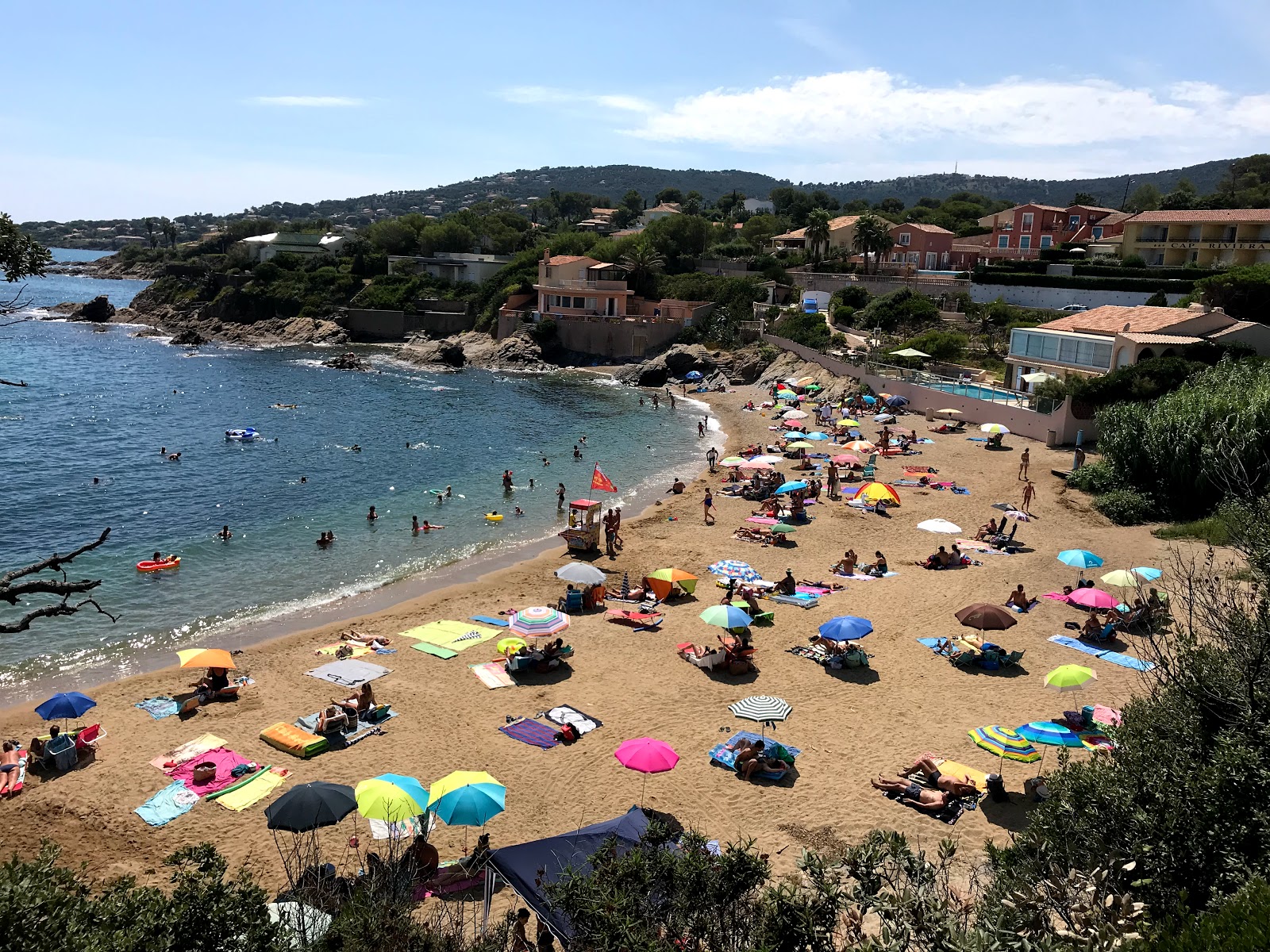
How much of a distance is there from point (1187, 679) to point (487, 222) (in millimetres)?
111969

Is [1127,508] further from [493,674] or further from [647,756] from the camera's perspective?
[647,756]

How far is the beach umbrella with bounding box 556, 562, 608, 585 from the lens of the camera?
65.2 ft

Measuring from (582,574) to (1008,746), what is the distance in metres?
10.0

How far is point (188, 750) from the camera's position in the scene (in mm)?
13773

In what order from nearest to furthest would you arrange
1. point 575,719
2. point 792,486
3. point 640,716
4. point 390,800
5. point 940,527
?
point 390,800 → point 575,719 → point 640,716 → point 940,527 → point 792,486

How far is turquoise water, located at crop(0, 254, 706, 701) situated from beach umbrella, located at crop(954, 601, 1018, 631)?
1364 cm

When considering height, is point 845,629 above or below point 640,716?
above

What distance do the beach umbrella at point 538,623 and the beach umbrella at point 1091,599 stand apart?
10450 mm

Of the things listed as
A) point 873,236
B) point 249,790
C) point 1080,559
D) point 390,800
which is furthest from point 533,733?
point 873,236

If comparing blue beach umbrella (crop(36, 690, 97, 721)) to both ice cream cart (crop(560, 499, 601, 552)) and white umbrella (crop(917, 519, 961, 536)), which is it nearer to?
ice cream cart (crop(560, 499, 601, 552))

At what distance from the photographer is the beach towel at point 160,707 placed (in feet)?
50.5

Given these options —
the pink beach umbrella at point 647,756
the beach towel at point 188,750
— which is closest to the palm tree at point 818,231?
the pink beach umbrella at point 647,756

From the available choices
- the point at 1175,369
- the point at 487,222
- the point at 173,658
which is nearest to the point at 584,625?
the point at 173,658

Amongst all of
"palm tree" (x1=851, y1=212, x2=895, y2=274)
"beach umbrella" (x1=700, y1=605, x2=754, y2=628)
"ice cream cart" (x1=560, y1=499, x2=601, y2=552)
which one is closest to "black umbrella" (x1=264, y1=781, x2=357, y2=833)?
"beach umbrella" (x1=700, y1=605, x2=754, y2=628)
